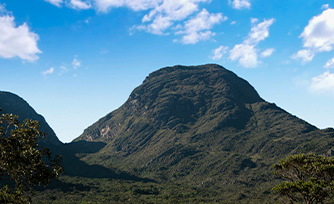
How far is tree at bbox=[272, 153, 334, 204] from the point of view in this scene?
38.0m

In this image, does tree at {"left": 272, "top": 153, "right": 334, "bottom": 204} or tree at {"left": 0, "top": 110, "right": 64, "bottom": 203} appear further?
tree at {"left": 272, "top": 153, "right": 334, "bottom": 204}

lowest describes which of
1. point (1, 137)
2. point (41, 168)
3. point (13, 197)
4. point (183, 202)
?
point (183, 202)

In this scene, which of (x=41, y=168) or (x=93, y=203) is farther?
(x=93, y=203)

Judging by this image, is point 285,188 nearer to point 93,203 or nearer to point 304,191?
point 304,191

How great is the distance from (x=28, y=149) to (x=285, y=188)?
4095 cm

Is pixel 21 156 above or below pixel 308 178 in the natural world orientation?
above

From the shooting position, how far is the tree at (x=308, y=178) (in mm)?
38041

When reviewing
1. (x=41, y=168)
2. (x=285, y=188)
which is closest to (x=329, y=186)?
(x=285, y=188)

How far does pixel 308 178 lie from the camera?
46594 mm

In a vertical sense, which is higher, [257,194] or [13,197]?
[13,197]

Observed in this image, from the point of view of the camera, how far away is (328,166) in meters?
41.8

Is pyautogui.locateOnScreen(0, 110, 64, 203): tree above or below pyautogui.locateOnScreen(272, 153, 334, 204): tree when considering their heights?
above

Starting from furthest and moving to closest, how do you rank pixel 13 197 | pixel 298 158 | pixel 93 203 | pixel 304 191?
1. pixel 93 203
2. pixel 298 158
3. pixel 304 191
4. pixel 13 197

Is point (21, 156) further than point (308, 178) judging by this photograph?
No
